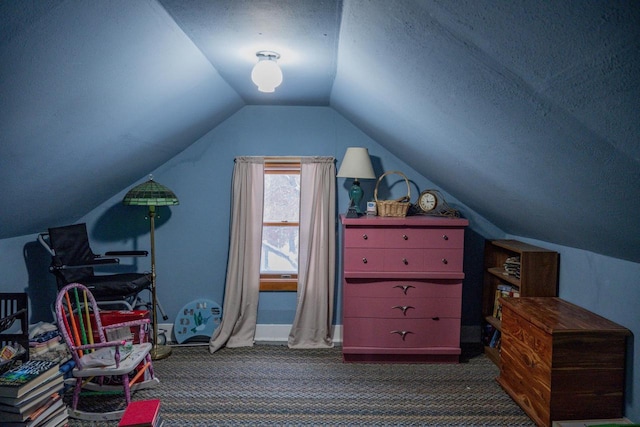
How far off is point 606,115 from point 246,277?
3243mm

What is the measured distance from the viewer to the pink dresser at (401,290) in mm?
3438

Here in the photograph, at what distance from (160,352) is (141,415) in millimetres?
1586

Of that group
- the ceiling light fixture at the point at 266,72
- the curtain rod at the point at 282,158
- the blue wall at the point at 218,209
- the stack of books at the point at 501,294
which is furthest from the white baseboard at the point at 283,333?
the ceiling light fixture at the point at 266,72

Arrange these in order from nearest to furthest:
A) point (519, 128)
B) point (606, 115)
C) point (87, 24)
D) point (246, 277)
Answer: point (606, 115) < point (87, 24) < point (519, 128) < point (246, 277)

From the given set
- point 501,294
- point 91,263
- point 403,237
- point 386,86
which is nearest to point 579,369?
point 501,294

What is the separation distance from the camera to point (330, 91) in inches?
131

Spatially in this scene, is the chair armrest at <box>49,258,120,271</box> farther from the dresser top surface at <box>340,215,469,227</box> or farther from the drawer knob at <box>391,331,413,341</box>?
the drawer knob at <box>391,331,413,341</box>

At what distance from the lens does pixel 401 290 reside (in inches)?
136

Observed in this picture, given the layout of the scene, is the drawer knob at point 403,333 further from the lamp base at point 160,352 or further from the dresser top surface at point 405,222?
the lamp base at point 160,352

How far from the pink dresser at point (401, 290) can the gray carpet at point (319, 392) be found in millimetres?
201

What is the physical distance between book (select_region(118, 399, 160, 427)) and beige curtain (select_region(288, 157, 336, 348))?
1.79 meters

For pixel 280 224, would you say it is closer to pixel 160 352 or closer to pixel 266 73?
pixel 160 352

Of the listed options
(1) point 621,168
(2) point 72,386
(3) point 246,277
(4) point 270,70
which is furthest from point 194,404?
(1) point 621,168

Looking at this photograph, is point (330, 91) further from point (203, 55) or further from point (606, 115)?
point (606, 115)
